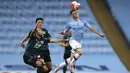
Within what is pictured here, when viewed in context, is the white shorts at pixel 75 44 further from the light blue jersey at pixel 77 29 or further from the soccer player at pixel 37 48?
the soccer player at pixel 37 48

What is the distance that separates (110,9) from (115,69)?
1.84 m

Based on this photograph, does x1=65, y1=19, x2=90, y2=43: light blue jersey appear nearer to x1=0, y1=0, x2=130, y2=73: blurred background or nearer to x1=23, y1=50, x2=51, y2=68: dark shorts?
x1=23, y1=50, x2=51, y2=68: dark shorts

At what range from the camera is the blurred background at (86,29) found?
12656mm

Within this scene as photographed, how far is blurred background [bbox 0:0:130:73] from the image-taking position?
1266cm

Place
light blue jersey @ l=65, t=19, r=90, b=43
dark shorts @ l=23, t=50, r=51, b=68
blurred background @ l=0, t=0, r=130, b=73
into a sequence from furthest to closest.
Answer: blurred background @ l=0, t=0, r=130, b=73 < light blue jersey @ l=65, t=19, r=90, b=43 < dark shorts @ l=23, t=50, r=51, b=68

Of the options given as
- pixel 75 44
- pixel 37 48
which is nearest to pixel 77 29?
pixel 75 44

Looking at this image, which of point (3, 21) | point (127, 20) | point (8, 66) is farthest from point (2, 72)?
point (127, 20)

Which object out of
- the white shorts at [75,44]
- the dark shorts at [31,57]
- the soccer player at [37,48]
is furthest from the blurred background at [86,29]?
the soccer player at [37,48]

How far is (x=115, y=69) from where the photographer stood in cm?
1239

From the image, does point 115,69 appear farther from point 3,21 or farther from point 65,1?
point 3,21

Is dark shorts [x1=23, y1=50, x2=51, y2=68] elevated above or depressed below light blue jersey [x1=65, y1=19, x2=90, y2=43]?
below

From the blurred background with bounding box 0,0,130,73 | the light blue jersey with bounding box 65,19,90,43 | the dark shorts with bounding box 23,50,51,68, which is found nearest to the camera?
the dark shorts with bounding box 23,50,51,68

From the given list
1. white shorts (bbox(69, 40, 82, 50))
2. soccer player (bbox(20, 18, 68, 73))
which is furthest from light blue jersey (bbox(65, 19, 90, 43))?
soccer player (bbox(20, 18, 68, 73))

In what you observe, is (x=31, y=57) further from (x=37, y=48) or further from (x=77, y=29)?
(x=77, y=29)
